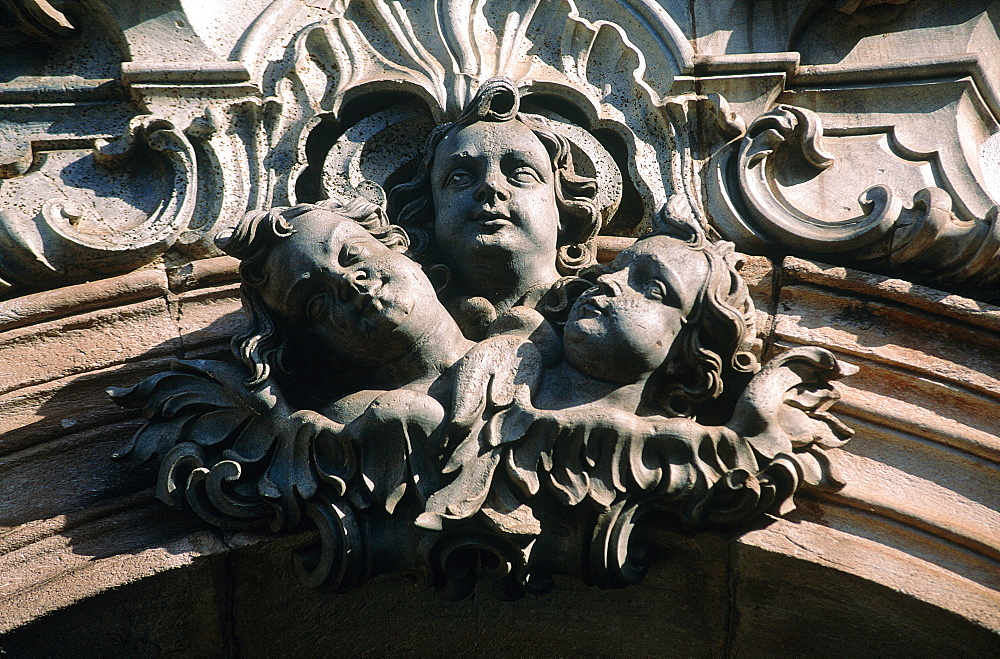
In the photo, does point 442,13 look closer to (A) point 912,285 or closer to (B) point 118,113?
(B) point 118,113

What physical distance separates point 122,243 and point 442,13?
1348mm

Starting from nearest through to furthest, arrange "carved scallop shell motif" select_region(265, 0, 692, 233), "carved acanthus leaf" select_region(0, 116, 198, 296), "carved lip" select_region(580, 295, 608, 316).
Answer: "carved lip" select_region(580, 295, 608, 316)
"carved acanthus leaf" select_region(0, 116, 198, 296)
"carved scallop shell motif" select_region(265, 0, 692, 233)

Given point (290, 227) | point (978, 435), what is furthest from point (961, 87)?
point (290, 227)

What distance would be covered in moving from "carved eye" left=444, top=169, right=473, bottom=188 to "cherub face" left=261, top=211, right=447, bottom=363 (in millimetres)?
375

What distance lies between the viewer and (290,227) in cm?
283

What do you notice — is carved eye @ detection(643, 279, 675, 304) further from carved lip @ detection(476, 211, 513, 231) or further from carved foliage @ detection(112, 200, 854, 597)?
carved lip @ detection(476, 211, 513, 231)

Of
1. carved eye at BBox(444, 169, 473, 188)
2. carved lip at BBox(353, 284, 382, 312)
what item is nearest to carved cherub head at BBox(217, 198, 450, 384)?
carved lip at BBox(353, 284, 382, 312)

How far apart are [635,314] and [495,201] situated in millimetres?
578

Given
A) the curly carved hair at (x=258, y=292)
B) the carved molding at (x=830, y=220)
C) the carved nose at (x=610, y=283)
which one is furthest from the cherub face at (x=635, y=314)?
the curly carved hair at (x=258, y=292)

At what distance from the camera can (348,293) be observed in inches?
108

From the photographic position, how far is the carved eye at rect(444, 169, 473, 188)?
310 cm

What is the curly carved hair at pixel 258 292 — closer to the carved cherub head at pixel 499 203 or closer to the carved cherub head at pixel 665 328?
the carved cherub head at pixel 499 203

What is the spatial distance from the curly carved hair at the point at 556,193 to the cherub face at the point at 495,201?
0.05 metres

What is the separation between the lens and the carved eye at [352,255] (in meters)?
2.78
